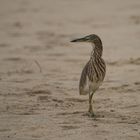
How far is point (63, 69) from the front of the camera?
45.3 feet

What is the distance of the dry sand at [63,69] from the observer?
391 inches

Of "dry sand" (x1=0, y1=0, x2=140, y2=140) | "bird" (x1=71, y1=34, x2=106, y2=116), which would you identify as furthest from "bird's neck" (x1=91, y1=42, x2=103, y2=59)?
"dry sand" (x1=0, y1=0, x2=140, y2=140)

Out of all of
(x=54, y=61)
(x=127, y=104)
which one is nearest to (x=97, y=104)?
(x=127, y=104)

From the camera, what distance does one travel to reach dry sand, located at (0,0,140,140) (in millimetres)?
9930

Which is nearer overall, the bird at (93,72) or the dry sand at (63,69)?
the dry sand at (63,69)

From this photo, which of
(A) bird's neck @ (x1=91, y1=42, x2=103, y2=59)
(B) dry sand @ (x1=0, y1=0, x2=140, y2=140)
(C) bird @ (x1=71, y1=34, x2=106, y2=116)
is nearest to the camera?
(B) dry sand @ (x1=0, y1=0, x2=140, y2=140)

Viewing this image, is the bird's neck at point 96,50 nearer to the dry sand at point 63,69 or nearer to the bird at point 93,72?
the bird at point 93,72

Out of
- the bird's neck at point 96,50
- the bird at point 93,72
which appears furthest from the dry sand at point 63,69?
the bird's neck at point 96,50

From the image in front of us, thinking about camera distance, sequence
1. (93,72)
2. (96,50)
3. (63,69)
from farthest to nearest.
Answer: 1. (63,69)
2. (96,50)
3. (93,72)

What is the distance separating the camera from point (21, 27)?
59.5 feet

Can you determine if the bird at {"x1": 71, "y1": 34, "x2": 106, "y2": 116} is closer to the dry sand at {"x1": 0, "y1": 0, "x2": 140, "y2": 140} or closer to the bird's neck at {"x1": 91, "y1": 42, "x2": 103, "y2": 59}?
the bird's neck at {"x1": 91, "y1": 42, "x2": 103, "y2": 59}

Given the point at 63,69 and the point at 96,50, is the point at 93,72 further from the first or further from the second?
the point at 63,69

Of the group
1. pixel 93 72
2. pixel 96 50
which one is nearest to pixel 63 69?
pixel 96 50

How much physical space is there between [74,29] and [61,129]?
7.97 meters
